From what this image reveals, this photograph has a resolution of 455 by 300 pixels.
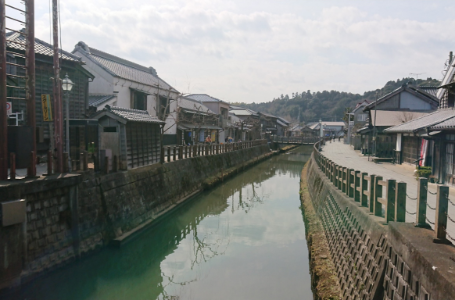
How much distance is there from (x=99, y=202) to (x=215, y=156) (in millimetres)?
15535

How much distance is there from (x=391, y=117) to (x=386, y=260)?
27.8m

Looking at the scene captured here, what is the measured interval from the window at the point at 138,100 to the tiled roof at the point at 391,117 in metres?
19.6

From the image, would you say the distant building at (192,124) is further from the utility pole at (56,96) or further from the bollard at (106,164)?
the utility pole at (56,96)

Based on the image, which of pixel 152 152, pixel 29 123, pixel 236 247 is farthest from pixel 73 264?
pixel 152 152

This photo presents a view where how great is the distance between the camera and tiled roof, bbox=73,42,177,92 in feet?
78.5

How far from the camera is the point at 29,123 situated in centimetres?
953

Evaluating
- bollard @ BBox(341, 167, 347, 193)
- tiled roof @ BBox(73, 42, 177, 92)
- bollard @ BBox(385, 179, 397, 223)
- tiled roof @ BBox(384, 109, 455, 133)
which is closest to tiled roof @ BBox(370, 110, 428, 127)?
tiled roof @ BBox(384, 109, 455, 133)

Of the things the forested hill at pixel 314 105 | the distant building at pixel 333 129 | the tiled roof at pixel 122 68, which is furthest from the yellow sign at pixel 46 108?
the forested hill at pixel 314 105

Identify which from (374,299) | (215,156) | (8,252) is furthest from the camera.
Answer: (215,156)

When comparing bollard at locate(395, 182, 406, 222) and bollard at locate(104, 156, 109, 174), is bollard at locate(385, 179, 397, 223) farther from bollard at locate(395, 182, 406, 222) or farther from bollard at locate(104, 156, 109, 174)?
bollard at locate(104, 156, 109, 174)

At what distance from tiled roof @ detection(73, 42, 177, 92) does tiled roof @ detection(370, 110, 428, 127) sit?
61.1ft

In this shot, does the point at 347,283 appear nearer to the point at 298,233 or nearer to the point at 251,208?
the point at 298,233

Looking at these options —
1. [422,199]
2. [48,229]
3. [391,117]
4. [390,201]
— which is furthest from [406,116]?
[48,229]

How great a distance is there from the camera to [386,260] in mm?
5352
